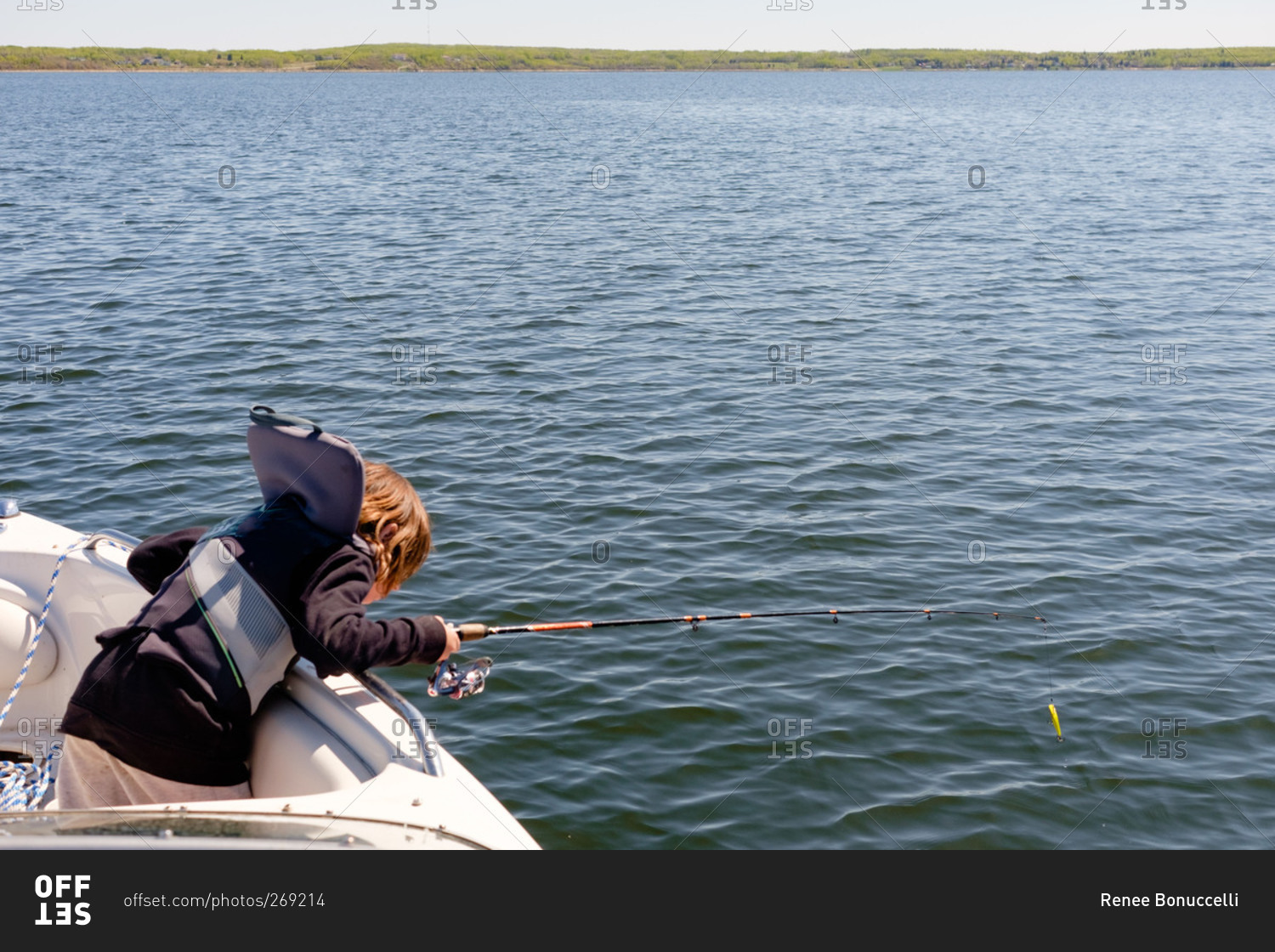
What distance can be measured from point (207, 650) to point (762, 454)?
22.6ft

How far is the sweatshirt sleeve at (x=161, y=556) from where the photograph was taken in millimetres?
3607

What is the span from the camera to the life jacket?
320 centimetres

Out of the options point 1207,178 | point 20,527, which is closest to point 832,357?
point 20,527

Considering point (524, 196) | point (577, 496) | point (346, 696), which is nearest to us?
point (346, 696)

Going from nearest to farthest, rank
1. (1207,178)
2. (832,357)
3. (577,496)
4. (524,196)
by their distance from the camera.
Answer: (577,496)
(832,357)
(524,196)
(1207,178)

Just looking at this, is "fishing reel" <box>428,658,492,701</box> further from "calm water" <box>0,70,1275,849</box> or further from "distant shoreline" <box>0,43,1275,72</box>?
"distant shoreline" <box>0,43,1275,72</box>

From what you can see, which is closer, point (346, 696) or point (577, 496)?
point (346, 696)

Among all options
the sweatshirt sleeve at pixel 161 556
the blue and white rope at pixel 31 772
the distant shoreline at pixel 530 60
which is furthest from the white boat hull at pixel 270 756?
the distant shoreline at pixel 530 60

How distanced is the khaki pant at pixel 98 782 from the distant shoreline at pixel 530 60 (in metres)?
125
